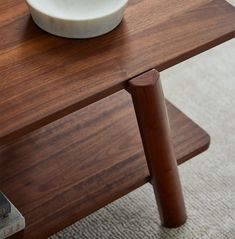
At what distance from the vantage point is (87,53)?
3.39 feet

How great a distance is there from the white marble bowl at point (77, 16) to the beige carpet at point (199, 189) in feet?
1.57

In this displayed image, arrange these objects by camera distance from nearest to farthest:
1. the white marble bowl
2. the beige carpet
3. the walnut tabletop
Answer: the walnut tabletop < the white marble bowl < the beige carpet

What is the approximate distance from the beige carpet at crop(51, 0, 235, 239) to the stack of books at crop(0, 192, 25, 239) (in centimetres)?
27

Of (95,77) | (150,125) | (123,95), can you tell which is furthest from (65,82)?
(123,95)

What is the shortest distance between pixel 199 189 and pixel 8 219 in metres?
0.53

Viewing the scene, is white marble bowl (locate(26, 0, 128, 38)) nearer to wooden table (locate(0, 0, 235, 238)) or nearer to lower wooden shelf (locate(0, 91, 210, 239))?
wooden table (locate(0, 0, 235, 238))

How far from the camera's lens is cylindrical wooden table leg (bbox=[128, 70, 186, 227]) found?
1009 mm

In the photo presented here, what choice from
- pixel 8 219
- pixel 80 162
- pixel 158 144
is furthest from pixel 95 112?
pixel 8 219

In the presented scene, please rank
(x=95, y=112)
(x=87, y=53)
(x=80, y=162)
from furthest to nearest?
(x=95, y=112)
(x=80, y=162)
(x=87, y=53)

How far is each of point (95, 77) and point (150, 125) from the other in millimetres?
159

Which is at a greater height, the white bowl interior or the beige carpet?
the white bowl interior

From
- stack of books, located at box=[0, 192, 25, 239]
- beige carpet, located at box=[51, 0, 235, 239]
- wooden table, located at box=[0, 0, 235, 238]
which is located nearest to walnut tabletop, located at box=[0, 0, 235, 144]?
wooden table, located at box=[0, 0, 235, 238]

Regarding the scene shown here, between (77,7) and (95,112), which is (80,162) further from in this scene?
(77,7)

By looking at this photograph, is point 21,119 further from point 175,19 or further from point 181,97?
point 181,97
